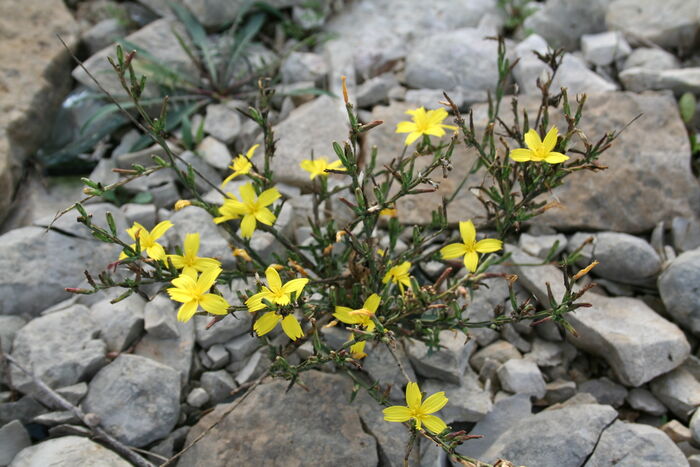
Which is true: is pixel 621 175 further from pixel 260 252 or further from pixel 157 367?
pixel 157 367

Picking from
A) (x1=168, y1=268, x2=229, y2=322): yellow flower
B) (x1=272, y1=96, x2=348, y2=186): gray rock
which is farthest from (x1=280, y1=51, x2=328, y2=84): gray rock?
(x1=168, y1=268, x2=229, y2=322): yellow flower

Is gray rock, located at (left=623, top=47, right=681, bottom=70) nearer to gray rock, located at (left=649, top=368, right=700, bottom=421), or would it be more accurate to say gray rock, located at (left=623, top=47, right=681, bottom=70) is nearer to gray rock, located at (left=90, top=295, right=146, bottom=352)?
gray rock, located at (left=649, top=368, right=700, bottom=421)

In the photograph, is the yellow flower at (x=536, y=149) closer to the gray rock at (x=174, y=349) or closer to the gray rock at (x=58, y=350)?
the gray rock at (x=174, y=349)

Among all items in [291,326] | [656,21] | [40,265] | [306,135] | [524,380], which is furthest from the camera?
[656,21]

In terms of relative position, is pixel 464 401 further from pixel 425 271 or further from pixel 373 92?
pixel 373 92

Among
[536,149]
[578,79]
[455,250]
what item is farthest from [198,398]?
[578,79]

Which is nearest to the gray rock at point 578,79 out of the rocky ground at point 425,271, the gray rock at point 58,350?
the rocky ground at point 425,271

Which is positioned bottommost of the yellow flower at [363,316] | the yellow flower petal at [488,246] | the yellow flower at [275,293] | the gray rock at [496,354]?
the gray rock at [496,354]
